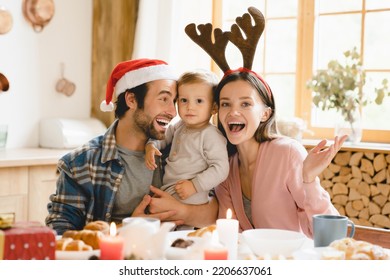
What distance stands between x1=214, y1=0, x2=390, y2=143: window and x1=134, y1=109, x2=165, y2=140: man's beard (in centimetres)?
194

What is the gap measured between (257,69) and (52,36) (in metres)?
1.52

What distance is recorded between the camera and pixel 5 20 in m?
3.68

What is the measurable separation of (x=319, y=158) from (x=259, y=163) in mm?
330

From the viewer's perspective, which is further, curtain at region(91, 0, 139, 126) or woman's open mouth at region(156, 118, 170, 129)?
curtain at region(91, 0, 139, 126)

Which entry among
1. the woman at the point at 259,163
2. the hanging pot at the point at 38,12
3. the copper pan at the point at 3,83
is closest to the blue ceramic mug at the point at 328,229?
the woman at the point at 259,163

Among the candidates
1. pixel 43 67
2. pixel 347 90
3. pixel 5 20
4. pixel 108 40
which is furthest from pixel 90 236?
pixel 108 40

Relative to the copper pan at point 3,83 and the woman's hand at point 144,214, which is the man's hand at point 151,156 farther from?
the copper pan at point 3,83

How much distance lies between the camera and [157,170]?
233cm

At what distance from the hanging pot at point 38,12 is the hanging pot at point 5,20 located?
15 centimetres

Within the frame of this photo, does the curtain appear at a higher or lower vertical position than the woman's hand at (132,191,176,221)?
higher

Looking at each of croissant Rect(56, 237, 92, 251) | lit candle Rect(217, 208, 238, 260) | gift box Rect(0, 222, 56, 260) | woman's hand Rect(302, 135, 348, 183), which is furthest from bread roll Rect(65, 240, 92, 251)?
woman's hand Rect(302, 135, 348, 183)

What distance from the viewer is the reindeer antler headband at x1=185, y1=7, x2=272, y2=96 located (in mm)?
2162

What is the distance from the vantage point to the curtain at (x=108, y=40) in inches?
164

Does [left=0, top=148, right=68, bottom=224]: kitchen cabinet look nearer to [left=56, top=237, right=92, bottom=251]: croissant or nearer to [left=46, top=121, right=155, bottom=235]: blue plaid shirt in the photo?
[left=46, top=121, right=155, bottom=235]: blue plaid shirt
